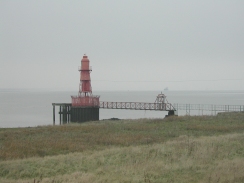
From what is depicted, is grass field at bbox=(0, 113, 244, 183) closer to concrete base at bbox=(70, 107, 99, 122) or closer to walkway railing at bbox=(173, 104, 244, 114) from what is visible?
concrete base at bbox=(70, 107, 99, 122)

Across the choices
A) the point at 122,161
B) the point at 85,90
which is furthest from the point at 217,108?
the point at 122,161

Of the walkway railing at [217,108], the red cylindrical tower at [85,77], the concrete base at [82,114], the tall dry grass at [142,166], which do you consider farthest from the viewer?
the walkway railing at [217,108]

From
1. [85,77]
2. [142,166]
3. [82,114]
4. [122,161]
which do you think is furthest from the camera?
[85,77]

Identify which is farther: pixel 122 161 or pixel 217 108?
pixel 217 108

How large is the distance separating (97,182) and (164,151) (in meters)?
5.70

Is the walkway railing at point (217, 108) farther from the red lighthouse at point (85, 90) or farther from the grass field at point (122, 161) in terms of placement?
the grass field at point (122, 161)

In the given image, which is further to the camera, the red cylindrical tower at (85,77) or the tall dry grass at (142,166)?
the red cylindrical tower at (85,77)

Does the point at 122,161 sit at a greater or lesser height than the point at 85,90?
lesser

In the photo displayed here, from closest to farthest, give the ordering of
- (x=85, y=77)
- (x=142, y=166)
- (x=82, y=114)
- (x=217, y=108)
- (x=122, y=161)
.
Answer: (x=142, y=166) < (x=122, y=161) < (x=82, y=114) < (x=85, y=77) < (x=217, y=108)

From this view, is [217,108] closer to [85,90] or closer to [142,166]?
[85,90]

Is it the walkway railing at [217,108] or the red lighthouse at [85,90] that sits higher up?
the red lighthouse at [85,90]

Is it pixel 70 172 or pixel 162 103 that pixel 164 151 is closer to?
pixel 70 172

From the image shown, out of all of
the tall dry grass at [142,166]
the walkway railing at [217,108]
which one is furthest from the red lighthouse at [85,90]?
the tall dry grass at [142,166]

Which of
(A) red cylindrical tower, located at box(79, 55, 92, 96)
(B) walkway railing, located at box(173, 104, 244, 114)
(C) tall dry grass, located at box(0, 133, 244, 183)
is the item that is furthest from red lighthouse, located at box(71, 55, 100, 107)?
(C) tall dry grass, located at box(0, 133, 244, 183)
